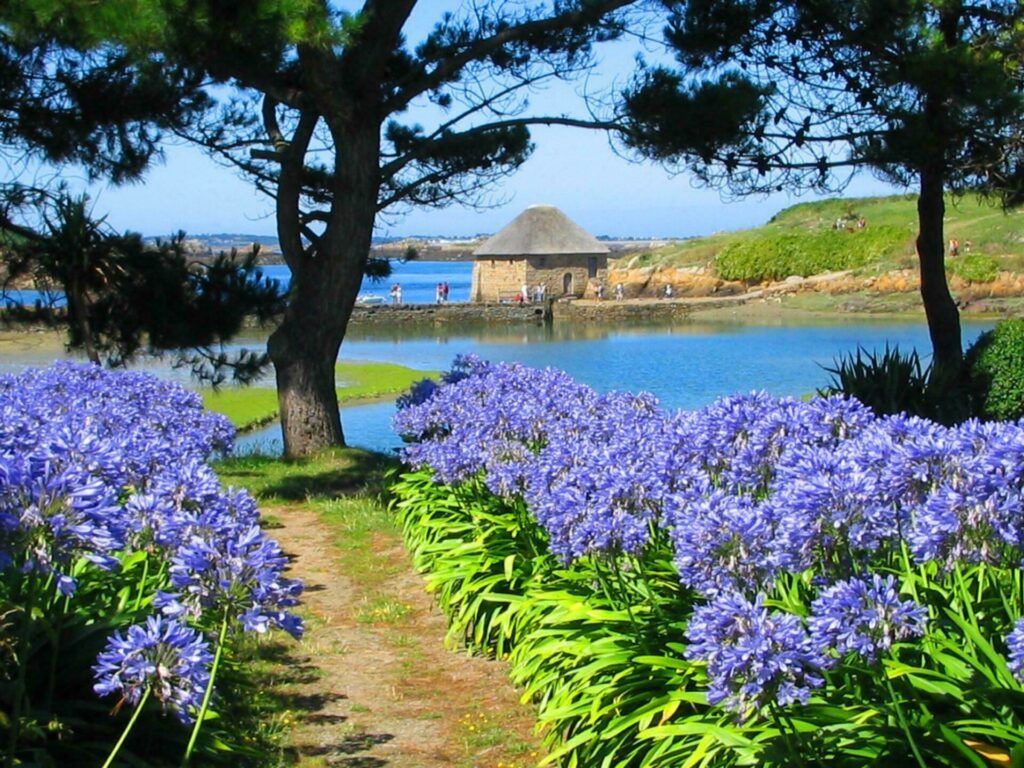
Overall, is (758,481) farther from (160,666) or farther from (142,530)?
(160,666)

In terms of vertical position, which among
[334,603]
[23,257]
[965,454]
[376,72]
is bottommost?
[334,603]

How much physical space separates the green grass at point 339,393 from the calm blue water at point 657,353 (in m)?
0.98

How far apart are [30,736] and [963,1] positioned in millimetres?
10503

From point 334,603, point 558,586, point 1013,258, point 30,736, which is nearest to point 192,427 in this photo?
point 334,603

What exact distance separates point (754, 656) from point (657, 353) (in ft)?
87.9

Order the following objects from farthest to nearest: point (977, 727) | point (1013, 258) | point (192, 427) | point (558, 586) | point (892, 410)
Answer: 1. point (1013, 258)
2. point (892, 410)
3. point (192, 427)
4. point (558, 586)
5. point (977, 727)

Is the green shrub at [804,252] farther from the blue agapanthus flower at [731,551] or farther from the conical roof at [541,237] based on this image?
the blue agapanthus flower at [731,551]

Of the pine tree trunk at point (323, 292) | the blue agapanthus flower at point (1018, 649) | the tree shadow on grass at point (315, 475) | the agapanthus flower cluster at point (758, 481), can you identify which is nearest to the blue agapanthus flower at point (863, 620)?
the blue agapanthus flower at point (1018, 649)

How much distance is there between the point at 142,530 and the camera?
385 cm

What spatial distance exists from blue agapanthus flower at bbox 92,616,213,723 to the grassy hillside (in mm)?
44864

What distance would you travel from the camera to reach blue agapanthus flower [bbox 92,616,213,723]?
9.75ft

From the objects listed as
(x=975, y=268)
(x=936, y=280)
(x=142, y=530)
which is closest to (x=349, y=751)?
(x=142, y=530)

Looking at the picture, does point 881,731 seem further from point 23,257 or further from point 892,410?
point 23,257

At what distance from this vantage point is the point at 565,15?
11.2 m
